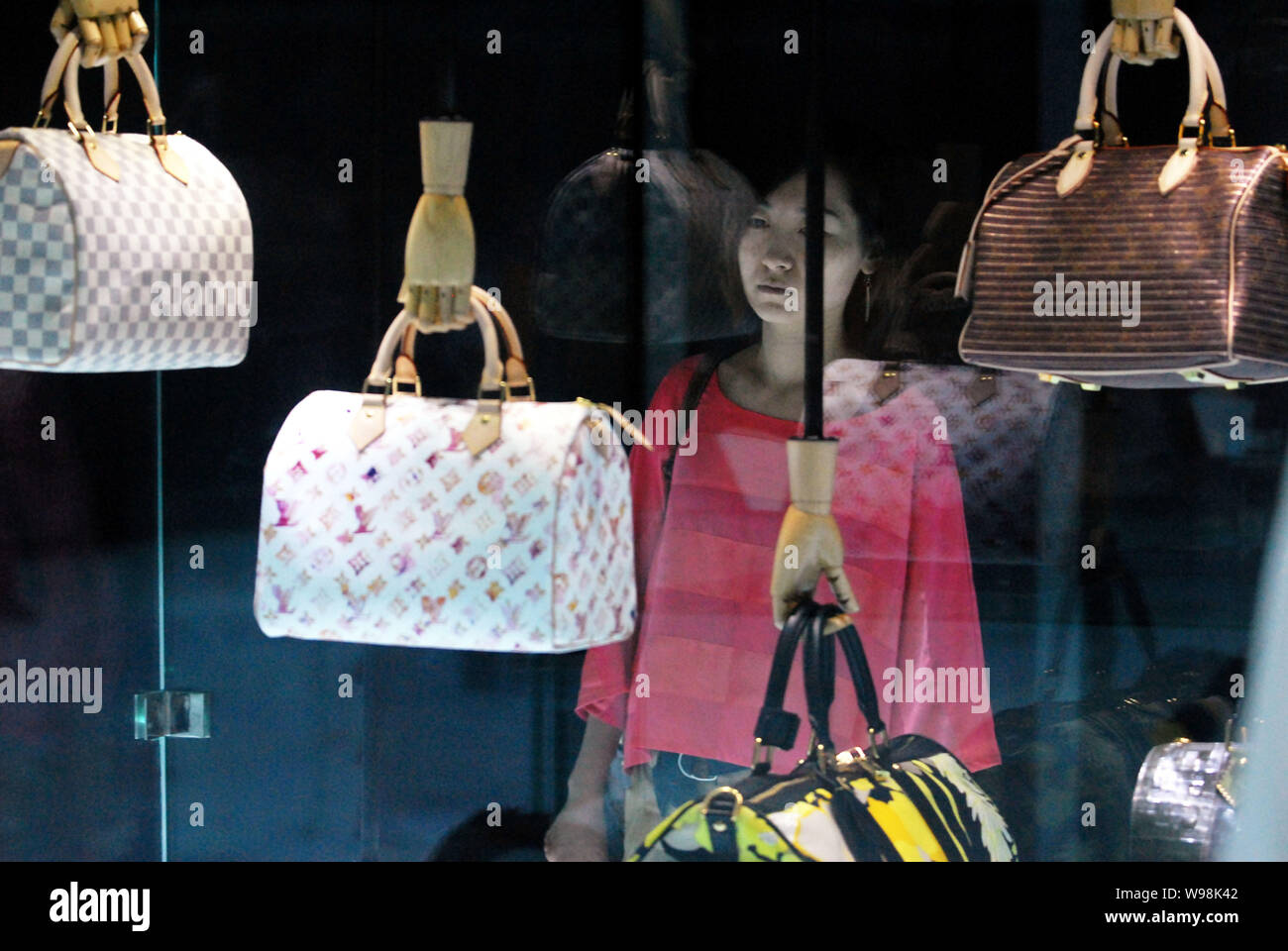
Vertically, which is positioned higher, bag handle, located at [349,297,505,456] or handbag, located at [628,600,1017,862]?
bag handle, located at [349,297,505,456]

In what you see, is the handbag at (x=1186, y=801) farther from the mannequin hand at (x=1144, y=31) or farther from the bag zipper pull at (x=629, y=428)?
the mannequin hand at (x=1144, y=31)

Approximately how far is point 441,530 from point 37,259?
0.74 m

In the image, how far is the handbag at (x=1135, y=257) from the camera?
8.52ft

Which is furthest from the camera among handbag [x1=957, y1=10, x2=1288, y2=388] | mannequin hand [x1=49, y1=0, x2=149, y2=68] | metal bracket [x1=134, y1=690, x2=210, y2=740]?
metal bracket [x1=134, y1=690, x2=210, y2=740]

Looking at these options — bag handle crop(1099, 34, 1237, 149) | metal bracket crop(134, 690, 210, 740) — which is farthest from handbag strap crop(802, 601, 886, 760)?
metal bracket crop(134, 690, 210, 740)

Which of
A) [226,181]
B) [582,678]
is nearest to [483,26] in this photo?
[226,181]

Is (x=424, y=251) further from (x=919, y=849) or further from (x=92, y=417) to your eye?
(x=919, y=849)

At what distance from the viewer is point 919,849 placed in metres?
2.77

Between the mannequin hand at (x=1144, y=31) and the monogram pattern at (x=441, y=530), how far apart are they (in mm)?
1025

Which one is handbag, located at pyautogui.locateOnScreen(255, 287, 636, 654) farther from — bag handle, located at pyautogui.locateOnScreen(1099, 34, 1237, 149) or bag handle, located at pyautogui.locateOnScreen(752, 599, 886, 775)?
bag handle, located at pyautogui.locateOnScreen(1099, 34, 1237, 149)

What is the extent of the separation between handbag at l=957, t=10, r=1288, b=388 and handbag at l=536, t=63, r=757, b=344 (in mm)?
422

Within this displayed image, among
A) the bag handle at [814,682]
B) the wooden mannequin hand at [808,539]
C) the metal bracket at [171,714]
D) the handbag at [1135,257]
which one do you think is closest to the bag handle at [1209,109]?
the handbag at [1135,257]

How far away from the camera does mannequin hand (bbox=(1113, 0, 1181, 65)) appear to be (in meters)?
2.73

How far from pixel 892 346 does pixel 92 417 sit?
4.96 feet
